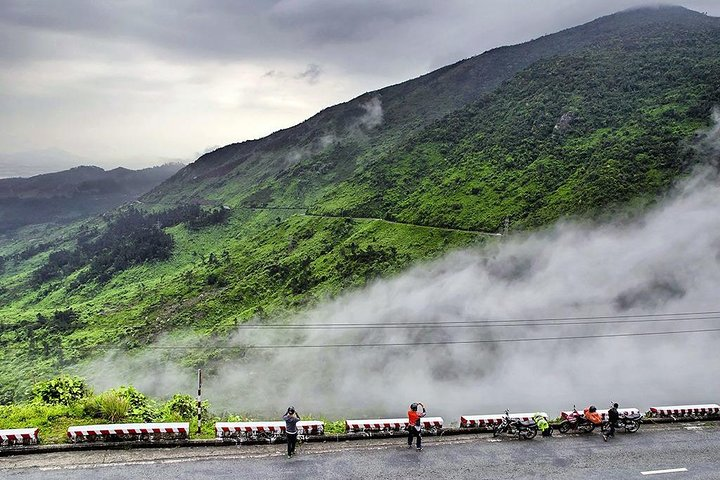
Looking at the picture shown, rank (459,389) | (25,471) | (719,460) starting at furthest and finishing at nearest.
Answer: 1. (459,389)
2. (719,460)
3. (25,471)

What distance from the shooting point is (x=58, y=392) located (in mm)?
23266

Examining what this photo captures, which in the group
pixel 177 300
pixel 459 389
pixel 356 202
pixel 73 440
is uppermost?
pixel 356 202

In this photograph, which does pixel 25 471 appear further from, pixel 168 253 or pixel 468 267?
pixel 168 253

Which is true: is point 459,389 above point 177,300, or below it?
below

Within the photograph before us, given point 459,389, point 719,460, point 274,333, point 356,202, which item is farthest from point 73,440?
A: point 356,202

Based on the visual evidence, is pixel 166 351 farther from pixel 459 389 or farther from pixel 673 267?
pixel 673 267

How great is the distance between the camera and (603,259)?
69875 millimetres

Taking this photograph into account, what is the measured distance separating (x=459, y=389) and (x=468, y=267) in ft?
68.0

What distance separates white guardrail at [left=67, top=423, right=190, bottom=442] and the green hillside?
5783 centimetres

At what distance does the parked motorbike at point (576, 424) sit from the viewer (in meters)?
21.4

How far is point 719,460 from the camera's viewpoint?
1958cm

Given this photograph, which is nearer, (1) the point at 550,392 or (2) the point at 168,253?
(1) the point at 550,392

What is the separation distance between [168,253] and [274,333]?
3374 inches

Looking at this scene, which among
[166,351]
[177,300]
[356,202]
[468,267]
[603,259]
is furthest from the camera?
[356,202]
